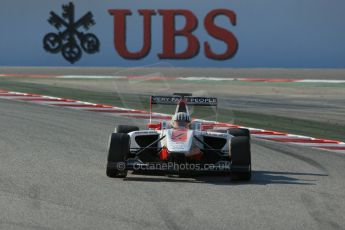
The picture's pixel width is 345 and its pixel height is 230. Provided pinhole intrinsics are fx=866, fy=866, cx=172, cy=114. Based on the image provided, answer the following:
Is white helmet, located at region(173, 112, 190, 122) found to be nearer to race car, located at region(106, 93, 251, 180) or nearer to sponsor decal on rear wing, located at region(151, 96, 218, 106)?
race car, located at region(106, 93, 251, 180)

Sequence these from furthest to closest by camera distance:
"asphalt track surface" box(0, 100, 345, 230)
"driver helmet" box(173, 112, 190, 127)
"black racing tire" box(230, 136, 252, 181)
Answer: "driver helmet" box(173, 112, 190, 127) < "black racing tire" box(230, 136, 252, 181) < "asphalt track surface" box(0, 100, 345, 230)

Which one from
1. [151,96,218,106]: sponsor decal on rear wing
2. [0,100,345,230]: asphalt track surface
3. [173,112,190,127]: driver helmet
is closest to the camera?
[0,100,345,230]: asphalt track surface

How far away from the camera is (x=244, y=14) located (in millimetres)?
27062

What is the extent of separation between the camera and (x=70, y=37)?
92.0 ft

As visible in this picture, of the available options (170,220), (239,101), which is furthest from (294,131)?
(170,220)

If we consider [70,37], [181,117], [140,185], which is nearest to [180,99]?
[181,117]

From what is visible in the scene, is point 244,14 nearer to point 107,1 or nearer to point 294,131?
point 107,1

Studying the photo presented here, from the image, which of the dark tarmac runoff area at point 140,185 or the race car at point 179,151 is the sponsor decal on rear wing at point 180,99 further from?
the dark tarmac runoff area at point 140,185

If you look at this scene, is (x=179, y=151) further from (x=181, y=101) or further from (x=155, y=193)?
(x=181, y=101)

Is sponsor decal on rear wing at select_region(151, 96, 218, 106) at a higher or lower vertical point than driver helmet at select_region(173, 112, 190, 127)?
higher

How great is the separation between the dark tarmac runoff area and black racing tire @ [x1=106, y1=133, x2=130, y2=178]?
11 cm

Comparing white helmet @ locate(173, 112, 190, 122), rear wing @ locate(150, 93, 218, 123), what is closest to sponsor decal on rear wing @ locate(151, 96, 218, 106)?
rear wing @ locate(150, 93, 218, 123)

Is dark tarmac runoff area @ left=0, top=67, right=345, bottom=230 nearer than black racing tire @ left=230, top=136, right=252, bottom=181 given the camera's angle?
Yes

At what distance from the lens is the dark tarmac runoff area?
25.7ft
